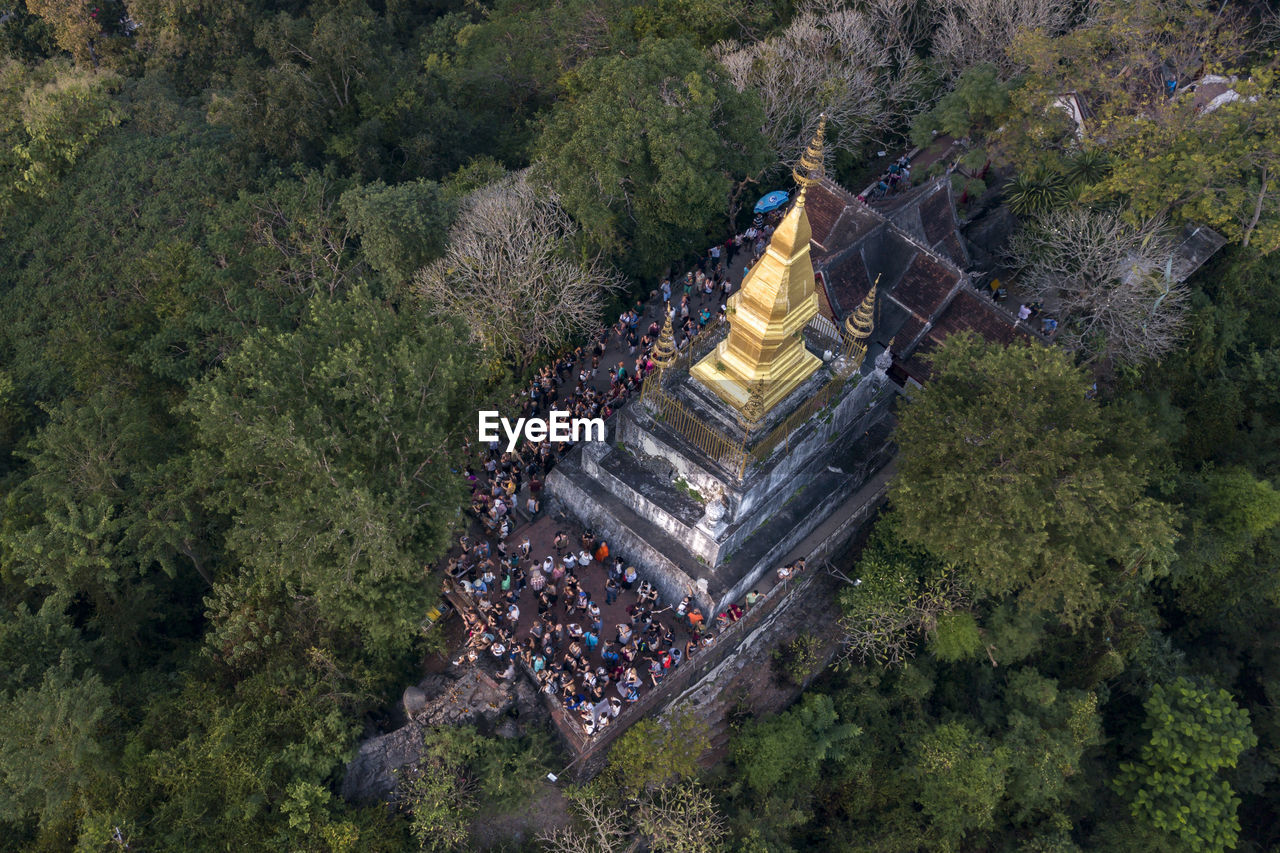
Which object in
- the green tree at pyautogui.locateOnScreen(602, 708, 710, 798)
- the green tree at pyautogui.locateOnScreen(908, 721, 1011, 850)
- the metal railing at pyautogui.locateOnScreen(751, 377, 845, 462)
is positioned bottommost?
the green tree at pyautogui.locateOnScreen(908, 721, 1011, 850)

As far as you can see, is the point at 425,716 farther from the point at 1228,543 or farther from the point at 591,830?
the point at 1228,543

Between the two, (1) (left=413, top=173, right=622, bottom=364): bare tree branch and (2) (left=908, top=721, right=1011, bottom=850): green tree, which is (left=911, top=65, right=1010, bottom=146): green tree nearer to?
(1) (left=413, top=173, right=622, bottom=364): bare tree branch

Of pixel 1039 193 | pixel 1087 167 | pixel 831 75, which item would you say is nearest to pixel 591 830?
pixel 1039 193

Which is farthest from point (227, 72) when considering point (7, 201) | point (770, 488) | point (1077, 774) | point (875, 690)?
point (1077, 774)

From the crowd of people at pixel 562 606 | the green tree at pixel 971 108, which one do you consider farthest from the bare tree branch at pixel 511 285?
the green tree at pixel 971 108

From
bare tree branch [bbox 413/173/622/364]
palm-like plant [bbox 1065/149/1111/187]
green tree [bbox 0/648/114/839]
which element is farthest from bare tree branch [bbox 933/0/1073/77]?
green tree [bbox 0/648/114/839]

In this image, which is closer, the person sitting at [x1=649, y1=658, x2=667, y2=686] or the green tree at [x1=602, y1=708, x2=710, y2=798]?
the green tree at [x1=602, y1=708, x2=710, y2=798]

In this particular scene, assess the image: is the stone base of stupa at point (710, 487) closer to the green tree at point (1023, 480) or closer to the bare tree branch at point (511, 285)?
the green tree at point (1023, 480)

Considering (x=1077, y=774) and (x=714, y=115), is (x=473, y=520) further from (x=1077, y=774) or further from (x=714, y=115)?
(x=1077, y=774)

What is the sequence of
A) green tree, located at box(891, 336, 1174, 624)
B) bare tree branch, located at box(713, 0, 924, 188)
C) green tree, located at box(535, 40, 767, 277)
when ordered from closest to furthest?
green tree, located at box(891, 336, 1174, 624) → green tree, located at box(535, 40, 767, 277) → bare tree branch, located at box(713, 0, 924, 188)
